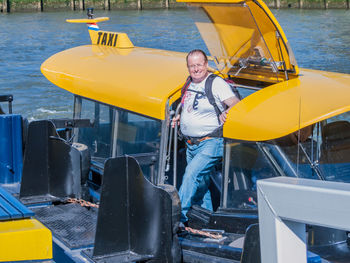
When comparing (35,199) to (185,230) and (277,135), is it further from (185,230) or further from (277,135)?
(277,135)

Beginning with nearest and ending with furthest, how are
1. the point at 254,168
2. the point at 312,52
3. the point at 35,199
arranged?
1. the point at 254,168
2. the point at 35,199
3. the point at 312,52

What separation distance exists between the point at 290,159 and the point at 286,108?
35cm

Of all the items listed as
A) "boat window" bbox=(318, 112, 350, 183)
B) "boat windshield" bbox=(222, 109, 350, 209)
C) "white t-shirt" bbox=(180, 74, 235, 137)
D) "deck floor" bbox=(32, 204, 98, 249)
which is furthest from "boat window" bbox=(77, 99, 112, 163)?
"boat window" bbox=(318, 112, 350, 183)

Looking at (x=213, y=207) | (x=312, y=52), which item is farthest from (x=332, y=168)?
(x=312, y=52)

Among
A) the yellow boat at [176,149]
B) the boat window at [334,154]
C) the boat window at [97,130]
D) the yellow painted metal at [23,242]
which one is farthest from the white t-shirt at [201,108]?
the yellow painted metal at [23,242]

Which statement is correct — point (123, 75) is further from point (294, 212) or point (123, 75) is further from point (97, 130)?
point (294, 212)

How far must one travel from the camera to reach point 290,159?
4.13 metres

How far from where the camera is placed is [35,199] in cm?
565

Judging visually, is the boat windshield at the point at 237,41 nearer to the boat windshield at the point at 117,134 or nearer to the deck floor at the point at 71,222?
the boat windshield at the point at 117,134

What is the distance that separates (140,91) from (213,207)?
3.92ft

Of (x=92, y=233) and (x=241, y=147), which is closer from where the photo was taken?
(x=241, y=147)

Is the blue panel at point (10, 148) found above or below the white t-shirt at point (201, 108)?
below

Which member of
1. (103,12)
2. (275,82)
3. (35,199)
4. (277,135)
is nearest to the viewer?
(277,135)

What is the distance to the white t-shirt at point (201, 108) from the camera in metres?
4.56
